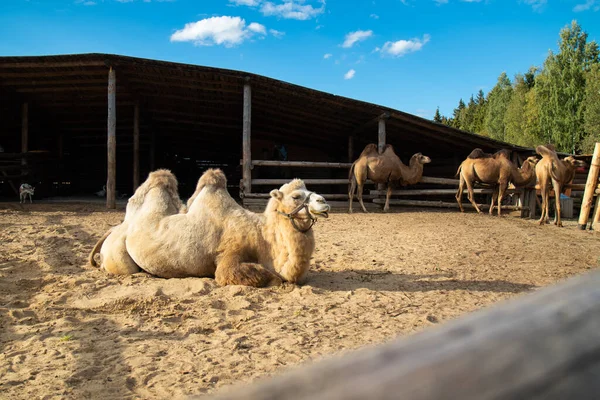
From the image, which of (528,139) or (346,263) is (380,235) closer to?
(346,263)

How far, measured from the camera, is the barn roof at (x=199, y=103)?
12906 mm

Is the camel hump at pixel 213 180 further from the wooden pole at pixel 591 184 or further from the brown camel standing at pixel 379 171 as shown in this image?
the wooden pole at pixel 591 184

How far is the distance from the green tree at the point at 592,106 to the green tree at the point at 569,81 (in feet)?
3.89

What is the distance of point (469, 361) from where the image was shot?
0.49m

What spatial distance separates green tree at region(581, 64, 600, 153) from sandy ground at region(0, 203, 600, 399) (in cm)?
3730

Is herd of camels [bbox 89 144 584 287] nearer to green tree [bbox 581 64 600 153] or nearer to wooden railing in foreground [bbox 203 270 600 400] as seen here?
wooden railing in foreground [bbox 203 270 600 400]

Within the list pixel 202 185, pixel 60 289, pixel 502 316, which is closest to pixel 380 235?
pixel 202 185

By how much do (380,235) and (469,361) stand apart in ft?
28.7

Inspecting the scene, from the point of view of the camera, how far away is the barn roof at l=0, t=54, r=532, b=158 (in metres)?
12.9

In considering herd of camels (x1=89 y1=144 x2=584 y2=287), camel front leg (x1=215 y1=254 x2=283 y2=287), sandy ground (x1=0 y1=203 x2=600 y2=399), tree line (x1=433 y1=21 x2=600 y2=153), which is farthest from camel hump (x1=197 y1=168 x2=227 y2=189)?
tree line (x1=433 y1=21 x2=600 y2=153)

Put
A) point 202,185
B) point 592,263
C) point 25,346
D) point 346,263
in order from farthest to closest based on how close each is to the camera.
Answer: point 592,263
point 346,263
point 202,185
point 25,346

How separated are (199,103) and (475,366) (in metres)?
16.9

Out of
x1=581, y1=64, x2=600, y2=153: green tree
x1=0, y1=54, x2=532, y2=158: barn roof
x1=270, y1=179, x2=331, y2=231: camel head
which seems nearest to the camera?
x1=270, y1=179, x2=331, y2=231: camel head

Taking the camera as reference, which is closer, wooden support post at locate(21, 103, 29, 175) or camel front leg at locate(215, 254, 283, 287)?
camel front leg at locate(215, 254, 283, 287)
